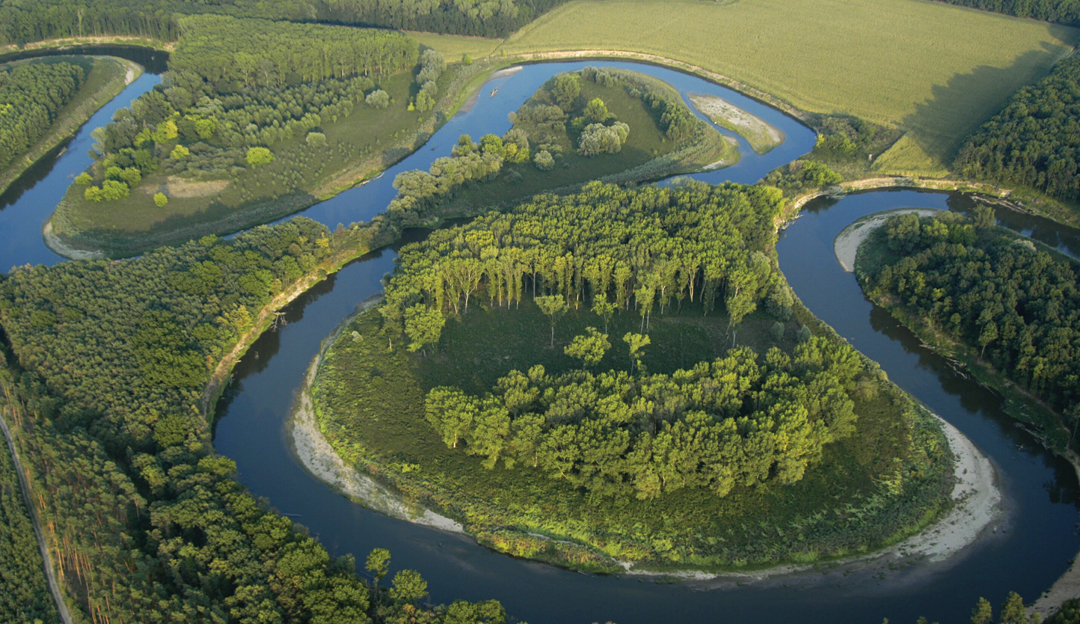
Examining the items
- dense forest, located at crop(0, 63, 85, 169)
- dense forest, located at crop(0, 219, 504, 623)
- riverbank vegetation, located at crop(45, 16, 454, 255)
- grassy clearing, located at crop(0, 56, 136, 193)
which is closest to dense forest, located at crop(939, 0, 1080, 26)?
riverbank vegetation, located at crop(45, 16, 454, 255)

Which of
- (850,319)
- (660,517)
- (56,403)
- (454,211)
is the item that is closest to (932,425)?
(850,319)

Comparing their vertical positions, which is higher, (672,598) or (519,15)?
(519,15)

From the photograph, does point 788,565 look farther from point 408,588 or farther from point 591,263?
point 591,263

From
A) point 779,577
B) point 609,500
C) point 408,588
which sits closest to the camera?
point 408,588

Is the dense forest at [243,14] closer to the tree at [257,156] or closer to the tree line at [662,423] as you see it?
the tree at [257,156]

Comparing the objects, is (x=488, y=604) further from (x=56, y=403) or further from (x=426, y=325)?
(x=56, y=403)

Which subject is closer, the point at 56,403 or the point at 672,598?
the point at 672,598

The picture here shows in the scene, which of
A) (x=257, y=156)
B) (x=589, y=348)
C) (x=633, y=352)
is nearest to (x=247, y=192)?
(x=257, y=156)

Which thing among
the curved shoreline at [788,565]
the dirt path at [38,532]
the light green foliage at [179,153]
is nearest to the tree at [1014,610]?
the curved shoreline at [788,565]

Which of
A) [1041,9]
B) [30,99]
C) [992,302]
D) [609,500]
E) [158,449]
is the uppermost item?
[1041,9]
